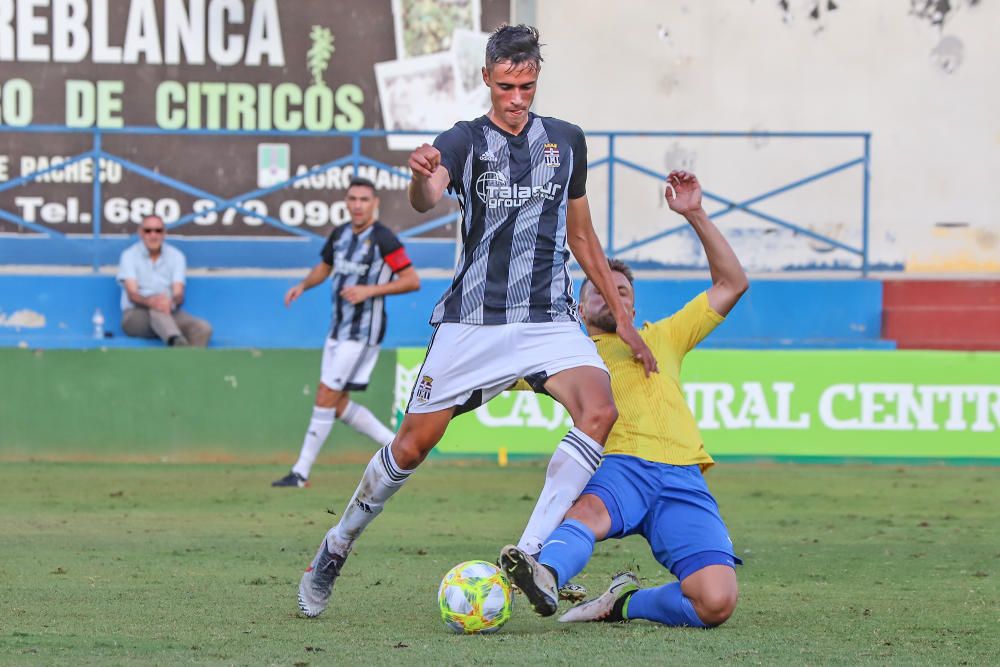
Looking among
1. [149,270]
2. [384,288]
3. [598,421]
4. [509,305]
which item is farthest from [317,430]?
[598,421]

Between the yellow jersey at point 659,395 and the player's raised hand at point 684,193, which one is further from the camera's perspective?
the player's raised hand at point 684,193

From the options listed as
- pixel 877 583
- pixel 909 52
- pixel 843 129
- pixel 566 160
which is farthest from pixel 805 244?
pixel 566 160

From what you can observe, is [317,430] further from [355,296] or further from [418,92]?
[418,92]

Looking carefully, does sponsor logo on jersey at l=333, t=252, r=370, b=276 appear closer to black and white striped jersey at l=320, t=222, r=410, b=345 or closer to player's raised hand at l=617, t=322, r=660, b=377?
black and white striped jersey at l=320, t=222, r=410, b=345

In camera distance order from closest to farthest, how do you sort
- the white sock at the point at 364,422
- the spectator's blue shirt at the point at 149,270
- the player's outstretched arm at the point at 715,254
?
1. the player's outstretched arm at the point at 715,254
2. the white sock at the point at 364,422
3. the spectator's blue shirt at the point at 149,270

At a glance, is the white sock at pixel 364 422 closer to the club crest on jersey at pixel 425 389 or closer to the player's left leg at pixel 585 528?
the player's left leg at pixel 585 528

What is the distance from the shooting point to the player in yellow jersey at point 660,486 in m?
5.99

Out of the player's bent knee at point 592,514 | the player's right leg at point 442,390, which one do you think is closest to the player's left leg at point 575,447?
the player's bent knee at point 592,514

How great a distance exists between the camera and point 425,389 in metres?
6.12

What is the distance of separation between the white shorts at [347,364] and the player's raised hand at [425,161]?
6.48 m

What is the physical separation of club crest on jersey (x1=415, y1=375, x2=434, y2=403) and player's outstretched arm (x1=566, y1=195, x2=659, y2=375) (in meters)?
0.76

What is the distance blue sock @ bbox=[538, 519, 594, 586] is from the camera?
5730 millimetres

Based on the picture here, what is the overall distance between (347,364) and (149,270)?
399 cm

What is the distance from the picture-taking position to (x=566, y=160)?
6184 millimetres
